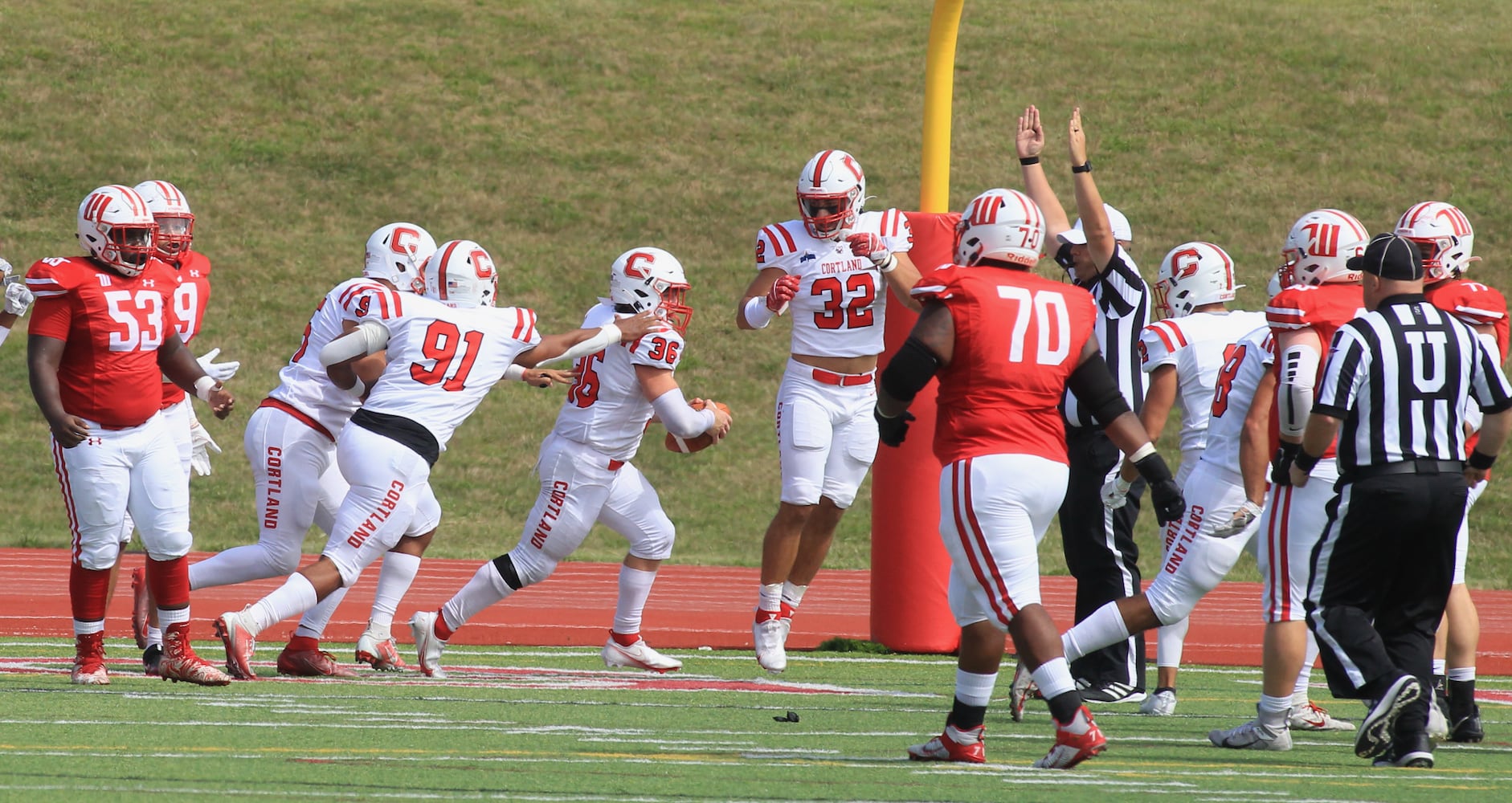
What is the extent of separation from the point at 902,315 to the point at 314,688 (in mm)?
3715

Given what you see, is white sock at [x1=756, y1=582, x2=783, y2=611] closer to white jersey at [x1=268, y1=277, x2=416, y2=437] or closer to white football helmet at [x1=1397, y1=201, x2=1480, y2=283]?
white jersey at [x1=268, y1=277, x2=416, y2=437]

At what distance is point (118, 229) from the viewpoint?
7.52 meters

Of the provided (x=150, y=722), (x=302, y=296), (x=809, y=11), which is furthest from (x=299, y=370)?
(x=809, y=11)

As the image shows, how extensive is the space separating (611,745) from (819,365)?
11.5ft

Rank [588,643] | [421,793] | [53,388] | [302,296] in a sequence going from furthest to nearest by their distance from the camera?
1. [302,296]
2. [588,643]
3. [53,388]
4. [421,793]

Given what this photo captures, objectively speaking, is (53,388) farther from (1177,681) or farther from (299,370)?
(1177,681)

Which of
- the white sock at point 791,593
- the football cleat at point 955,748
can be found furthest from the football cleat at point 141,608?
the football cleat at point 955,748

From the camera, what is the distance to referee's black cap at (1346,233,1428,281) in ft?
19.5

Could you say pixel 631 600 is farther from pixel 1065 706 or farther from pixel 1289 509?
pixel 1065 706

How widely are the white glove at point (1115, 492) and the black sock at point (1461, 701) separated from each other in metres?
1.53

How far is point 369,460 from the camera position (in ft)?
25.9

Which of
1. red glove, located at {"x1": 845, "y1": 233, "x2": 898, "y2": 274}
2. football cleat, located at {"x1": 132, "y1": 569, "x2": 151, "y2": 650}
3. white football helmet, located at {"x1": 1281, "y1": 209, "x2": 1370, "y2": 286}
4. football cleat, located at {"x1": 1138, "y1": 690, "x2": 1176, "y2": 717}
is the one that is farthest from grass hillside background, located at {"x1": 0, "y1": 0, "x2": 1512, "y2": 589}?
white football helmet, located at {"x1": 1281, "y1": 209, "x2": 1370, "y2": 286}

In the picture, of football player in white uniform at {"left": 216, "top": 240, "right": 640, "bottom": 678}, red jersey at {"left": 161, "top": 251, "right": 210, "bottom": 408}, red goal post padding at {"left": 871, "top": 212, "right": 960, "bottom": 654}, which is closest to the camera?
football player in white uniform at {"left": 216, "top": 240, "right": 640, "bottom": 678}

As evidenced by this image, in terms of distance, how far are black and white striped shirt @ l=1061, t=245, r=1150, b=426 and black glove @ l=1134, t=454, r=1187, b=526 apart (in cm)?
242
